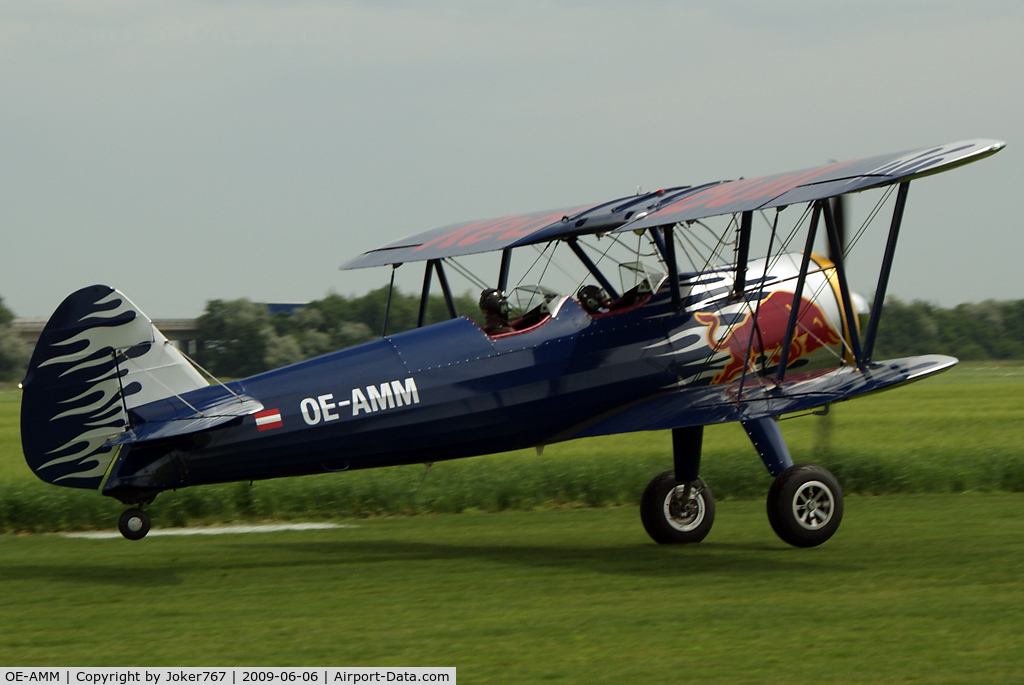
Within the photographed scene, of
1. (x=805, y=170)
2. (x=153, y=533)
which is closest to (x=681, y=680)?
(x=805, y=170)

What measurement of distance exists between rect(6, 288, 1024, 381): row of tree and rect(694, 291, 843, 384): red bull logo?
27393mm

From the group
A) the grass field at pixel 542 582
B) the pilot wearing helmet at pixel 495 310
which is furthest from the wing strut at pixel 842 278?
the pilot wearing helmet at pixel 495 310

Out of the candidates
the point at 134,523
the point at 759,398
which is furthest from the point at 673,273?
the point at 134,523

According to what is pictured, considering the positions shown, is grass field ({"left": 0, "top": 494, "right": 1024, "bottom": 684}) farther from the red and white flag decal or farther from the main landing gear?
the red and white flag decal

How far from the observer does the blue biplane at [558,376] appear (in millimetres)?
9562

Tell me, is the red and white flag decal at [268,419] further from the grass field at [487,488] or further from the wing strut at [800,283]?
the grass field at [487,488]

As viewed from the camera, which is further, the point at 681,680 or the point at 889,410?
the point at 889,410

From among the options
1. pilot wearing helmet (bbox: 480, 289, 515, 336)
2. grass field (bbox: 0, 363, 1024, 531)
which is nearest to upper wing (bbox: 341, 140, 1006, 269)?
pilot wearing helmet (bbox: 480, 289, 515, 336)

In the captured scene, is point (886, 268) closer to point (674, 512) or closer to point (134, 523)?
point (674, 512)

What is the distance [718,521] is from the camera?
13.4 m

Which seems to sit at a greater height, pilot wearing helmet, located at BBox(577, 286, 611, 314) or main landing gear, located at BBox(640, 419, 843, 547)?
pilot wearing helmet, located at BBox(577, 286, 611, 314)

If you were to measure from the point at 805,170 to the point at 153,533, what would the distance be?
824cm

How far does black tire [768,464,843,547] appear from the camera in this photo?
1030 cm

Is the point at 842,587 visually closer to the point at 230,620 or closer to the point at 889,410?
the point at 230,620
